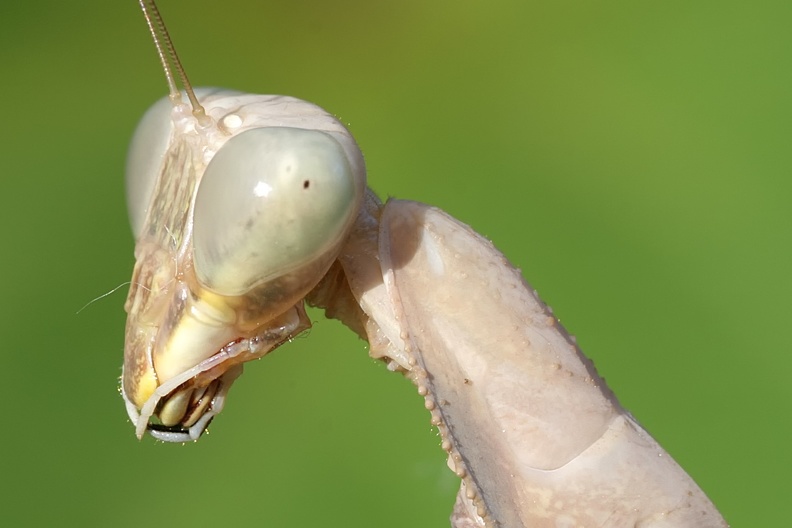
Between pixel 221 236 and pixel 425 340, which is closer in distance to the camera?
pixel 221 236

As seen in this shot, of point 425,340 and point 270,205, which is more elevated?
point 270,205

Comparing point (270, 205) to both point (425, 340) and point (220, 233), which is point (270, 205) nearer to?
point (220, 233)

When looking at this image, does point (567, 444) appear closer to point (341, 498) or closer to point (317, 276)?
point (317, 276)

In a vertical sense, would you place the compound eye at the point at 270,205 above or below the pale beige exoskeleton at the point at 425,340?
above

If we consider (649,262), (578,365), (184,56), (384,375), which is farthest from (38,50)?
(578,365)

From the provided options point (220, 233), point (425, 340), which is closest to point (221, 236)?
point (220, 233)

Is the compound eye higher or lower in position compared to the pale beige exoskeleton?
higher
